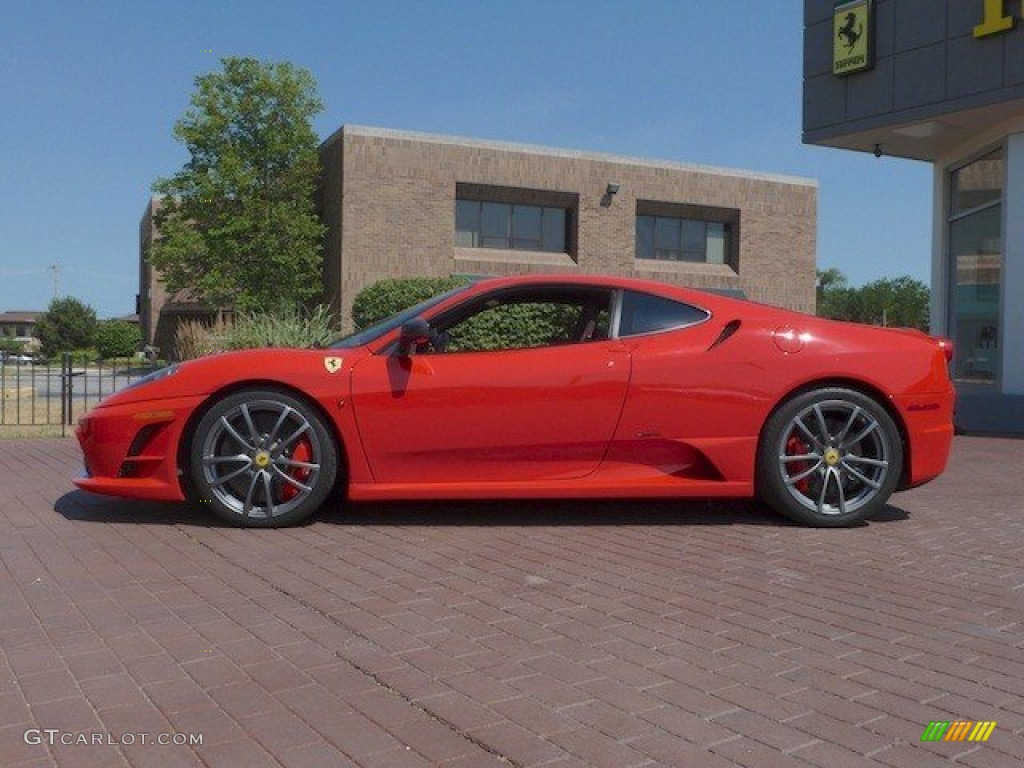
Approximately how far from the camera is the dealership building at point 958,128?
1276 centimetres

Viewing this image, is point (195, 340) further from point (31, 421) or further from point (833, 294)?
point (833, 294)

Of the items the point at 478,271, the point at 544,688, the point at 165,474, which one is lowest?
the point at 544,688

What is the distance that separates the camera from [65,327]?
86.4 metres

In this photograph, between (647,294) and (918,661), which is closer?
(918,661)

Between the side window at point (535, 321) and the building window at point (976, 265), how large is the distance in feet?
33.8

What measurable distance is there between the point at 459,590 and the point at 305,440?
1.59 m

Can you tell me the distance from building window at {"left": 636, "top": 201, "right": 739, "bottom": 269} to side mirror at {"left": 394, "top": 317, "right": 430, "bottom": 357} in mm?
31485

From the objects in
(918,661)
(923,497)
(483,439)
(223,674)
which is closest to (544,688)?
(223,674)

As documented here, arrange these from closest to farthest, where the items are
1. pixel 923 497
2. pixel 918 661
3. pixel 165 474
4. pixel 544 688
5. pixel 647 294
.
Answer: pixel 544 688, pixel 918 661, pixel 165 474, pixel 647 294, pixel 923 497

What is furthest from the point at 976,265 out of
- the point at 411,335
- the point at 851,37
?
the point at 411,335

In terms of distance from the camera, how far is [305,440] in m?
5.06

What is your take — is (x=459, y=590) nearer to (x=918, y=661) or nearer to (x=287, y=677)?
(x=287, y=677)

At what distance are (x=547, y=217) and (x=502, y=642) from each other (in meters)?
31.7

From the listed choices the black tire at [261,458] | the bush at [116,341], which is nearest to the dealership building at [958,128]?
the black tire at [261,458]
